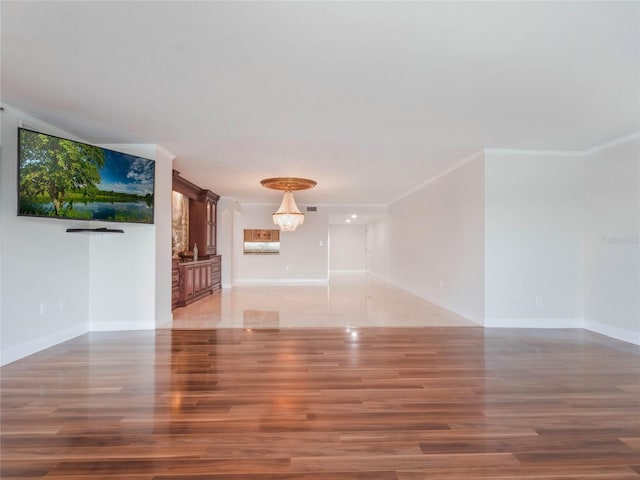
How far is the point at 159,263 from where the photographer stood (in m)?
4.92

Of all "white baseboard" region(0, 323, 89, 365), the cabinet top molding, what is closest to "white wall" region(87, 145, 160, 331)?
"white baseboard" region(0, 323, 89, 365)

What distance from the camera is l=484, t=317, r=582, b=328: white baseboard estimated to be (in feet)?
16.6

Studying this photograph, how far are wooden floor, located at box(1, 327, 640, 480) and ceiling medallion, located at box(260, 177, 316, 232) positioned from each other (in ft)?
12.4

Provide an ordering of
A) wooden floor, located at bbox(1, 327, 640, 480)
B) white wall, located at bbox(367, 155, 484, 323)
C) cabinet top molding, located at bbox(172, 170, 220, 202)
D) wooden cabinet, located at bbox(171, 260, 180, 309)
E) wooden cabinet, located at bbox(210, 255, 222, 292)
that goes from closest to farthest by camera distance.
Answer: wooden floor, located at bbox(1, 327, 640, 480), white wall, located at bbox(367, 155, 484, 323), wooden cabinet, located at bbox(171, 260, 180, 309), cabinet top molding, located at bbox(172, 170, 220, 202), wooden cabinet, located at bbox(210, 255, 222, 292)

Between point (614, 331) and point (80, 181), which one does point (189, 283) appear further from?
point (614, 331)

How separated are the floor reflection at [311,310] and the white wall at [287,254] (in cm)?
196

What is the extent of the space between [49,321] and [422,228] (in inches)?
273

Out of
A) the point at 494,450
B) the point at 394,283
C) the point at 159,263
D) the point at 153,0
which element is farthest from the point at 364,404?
the point at 394,283

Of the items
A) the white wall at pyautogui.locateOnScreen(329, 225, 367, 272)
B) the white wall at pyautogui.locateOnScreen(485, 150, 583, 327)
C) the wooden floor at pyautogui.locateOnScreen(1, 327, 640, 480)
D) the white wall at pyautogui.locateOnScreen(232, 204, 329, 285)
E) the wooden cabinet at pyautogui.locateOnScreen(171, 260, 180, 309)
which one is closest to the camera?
the wooden floor at pyautogui.locateOnScreen(1, 327, 640, 480)

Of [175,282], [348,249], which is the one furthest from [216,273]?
[348,249]

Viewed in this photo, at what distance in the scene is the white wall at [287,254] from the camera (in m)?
11.0

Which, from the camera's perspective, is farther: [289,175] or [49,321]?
[289,175]

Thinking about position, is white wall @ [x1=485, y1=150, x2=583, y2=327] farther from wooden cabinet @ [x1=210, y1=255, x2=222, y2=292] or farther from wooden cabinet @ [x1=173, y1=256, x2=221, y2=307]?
wooden cabinet @ [x1=210, y1=255, x2=222, y2=292]

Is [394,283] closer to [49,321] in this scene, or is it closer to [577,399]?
[577,399]
